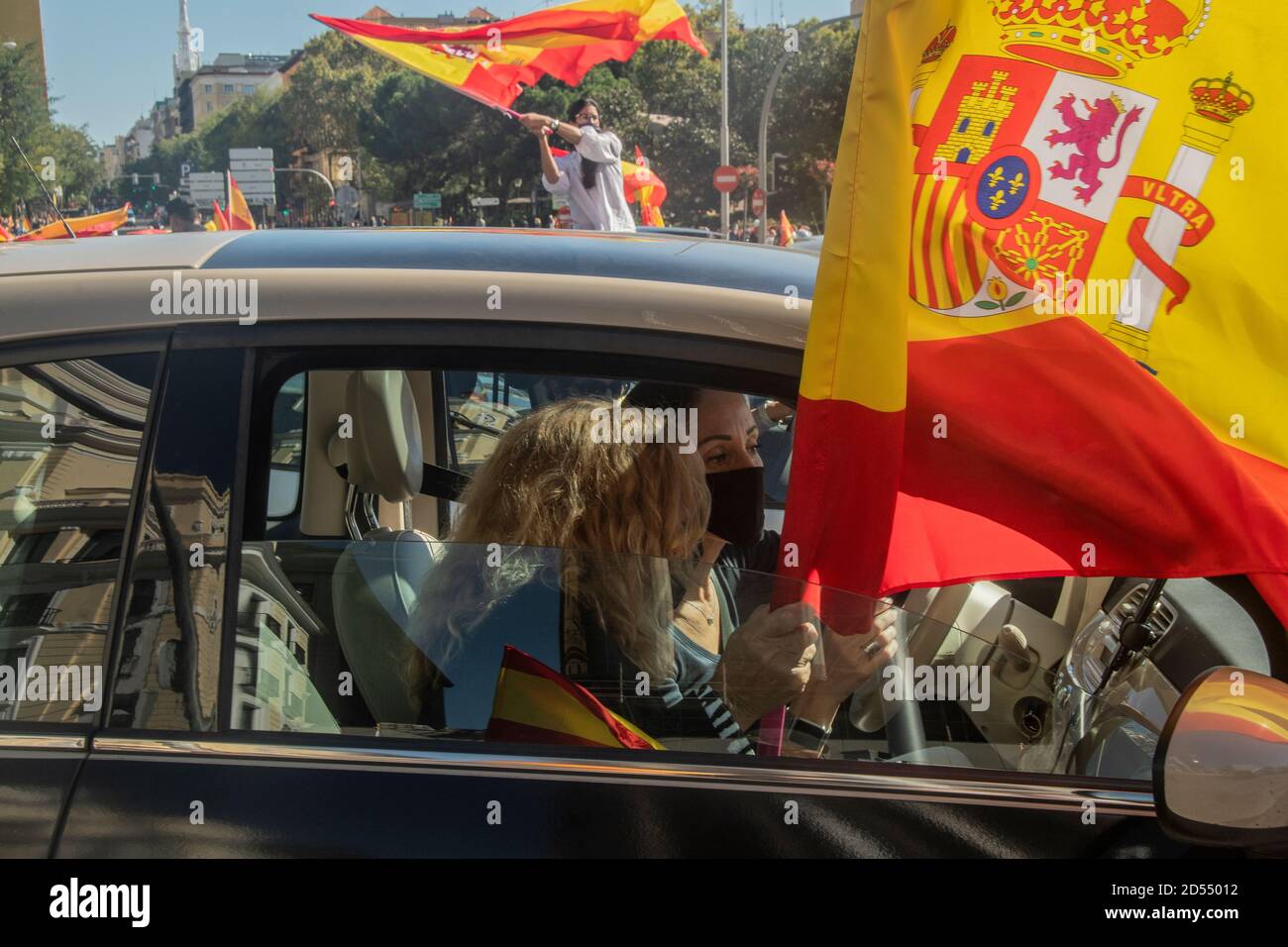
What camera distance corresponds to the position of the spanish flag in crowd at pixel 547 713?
167 cm

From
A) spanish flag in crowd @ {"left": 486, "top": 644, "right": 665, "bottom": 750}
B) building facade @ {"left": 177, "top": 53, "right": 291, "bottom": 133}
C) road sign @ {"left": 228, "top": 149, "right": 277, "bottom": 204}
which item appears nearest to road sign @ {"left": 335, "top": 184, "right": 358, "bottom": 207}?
road sign @ {"left": 228, "top": 149, "right": 277, "bottom": 204}

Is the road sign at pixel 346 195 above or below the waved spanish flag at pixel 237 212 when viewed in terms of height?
above

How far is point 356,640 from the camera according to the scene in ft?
5.89

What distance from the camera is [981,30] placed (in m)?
1.78

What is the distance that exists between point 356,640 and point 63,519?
16.7 inches

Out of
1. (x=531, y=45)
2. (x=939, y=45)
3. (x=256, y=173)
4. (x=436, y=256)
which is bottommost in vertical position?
(x=436, y=256)

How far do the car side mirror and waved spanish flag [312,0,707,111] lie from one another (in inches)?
329

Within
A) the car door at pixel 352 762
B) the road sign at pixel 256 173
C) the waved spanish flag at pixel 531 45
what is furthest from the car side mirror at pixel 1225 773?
the road sign at pixel 256 173

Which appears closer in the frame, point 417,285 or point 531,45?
point 417,285

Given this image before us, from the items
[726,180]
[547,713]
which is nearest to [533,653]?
[547,713]

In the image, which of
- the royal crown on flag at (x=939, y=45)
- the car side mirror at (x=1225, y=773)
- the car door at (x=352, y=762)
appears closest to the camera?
the car side mirror at (x=1225, y=773)

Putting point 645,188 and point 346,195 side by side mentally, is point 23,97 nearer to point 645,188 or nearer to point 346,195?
point 645,188

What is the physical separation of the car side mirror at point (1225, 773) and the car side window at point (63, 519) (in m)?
1.30

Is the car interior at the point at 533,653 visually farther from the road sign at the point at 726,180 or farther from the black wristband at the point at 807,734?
the road sign at the point at 726,180
